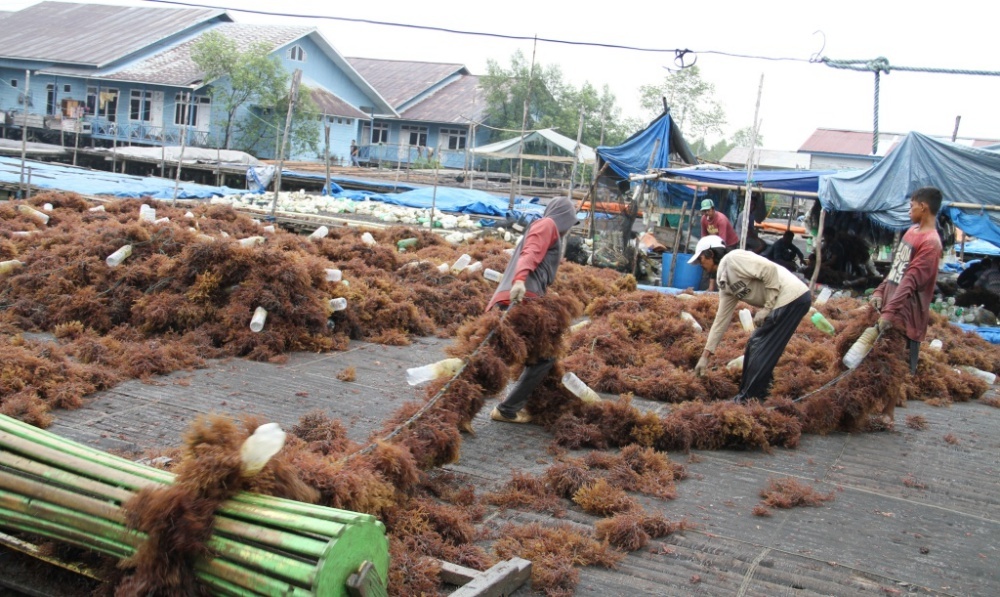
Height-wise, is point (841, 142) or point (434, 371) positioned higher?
point (841, 142)

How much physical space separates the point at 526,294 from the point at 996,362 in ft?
26.3

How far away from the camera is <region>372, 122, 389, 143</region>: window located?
49.9 meters

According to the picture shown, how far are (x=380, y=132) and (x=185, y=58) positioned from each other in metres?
12.1

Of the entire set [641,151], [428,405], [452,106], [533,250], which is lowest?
[428,405]

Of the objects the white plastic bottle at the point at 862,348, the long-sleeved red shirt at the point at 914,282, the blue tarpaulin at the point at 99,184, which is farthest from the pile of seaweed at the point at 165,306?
the blue tarpaulin at the point at 99,184

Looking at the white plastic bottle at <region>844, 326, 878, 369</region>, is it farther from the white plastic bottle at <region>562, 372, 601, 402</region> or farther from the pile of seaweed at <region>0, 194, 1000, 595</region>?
the white plastic bottle at <region>562, 372, 601, 402</region>

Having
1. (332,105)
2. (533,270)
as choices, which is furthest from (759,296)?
(332,105)

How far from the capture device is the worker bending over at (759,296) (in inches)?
294

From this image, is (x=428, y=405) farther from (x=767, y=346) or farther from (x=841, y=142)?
(x=841, y=142)

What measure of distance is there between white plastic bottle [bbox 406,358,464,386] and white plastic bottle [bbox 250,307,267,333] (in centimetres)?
353

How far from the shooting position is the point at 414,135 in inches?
1944

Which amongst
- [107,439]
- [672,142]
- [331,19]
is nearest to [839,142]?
[672,142]

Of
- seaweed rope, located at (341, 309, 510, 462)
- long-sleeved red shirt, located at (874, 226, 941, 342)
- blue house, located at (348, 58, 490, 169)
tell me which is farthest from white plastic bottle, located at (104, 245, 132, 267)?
blue house, located at (348, 58, 490, 169)

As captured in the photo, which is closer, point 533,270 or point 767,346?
point 533,270
